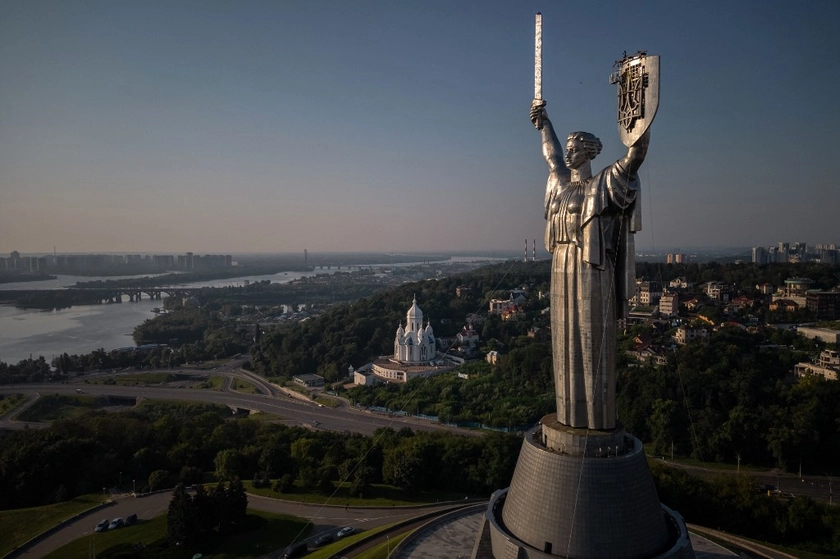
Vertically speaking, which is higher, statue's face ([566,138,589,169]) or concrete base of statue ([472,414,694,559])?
statue's face ([566,138,589,169])

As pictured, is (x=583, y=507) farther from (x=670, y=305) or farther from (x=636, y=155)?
(x=670, y=305)

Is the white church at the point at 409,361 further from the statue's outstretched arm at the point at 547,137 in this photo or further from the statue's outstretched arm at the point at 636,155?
the statue's outstretched arm at the point at 636,155

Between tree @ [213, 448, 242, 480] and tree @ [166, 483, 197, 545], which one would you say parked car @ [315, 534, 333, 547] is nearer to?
tree @ [166, 483, 197, 545]

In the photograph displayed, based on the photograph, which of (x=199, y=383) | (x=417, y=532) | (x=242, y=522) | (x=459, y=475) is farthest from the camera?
(x=199, y=383)

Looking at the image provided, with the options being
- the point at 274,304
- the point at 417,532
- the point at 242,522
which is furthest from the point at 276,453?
the point at 274,304

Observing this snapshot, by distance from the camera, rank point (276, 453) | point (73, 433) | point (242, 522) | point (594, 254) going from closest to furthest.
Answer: point (594, 254), point (242, 522), point (276, 453), point (73, 433)

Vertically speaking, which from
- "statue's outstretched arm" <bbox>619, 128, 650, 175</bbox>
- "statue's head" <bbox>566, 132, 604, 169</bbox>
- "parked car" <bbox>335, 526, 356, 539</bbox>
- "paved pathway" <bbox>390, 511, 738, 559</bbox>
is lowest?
"parked car" <bbox>335, 526, 356, 539</bbox>

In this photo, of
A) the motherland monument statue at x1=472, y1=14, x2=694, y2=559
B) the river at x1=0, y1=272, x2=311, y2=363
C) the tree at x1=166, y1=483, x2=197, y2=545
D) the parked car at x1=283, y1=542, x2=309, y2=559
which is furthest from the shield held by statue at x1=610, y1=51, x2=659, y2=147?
the river at x1=0, y1=272, x2=311, y2=363

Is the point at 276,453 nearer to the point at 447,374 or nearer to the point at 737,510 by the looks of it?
the point at 737,510
